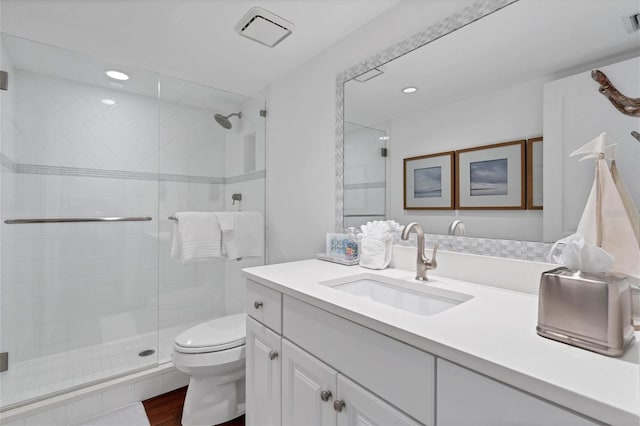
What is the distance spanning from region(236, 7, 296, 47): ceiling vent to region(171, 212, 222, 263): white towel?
1.16 meters

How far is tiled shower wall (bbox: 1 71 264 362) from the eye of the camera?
6.34ft

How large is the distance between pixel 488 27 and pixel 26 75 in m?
2.64

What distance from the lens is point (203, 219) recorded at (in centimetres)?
205

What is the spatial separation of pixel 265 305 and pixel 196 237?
3.28 feet

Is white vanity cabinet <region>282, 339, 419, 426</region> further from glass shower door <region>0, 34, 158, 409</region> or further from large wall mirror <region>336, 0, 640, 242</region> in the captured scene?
glass shower door <region>0, 34, 158, 409</region>

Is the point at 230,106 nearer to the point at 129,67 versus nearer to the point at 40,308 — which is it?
the point at 129,67

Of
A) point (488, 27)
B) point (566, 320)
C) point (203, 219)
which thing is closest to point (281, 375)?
point (566, 320)

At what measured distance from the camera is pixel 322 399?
911 mm

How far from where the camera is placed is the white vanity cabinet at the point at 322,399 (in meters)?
0.77

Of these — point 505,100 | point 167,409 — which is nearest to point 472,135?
point 505,100

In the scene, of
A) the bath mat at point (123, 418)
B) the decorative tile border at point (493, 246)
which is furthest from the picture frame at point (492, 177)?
the bath mat at point (123, 418)

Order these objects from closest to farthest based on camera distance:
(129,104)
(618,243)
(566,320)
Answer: (566,320)
(618,243)
(129,104)

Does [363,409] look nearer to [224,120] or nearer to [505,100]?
[505,100]

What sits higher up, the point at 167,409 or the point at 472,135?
the point at 472,135
